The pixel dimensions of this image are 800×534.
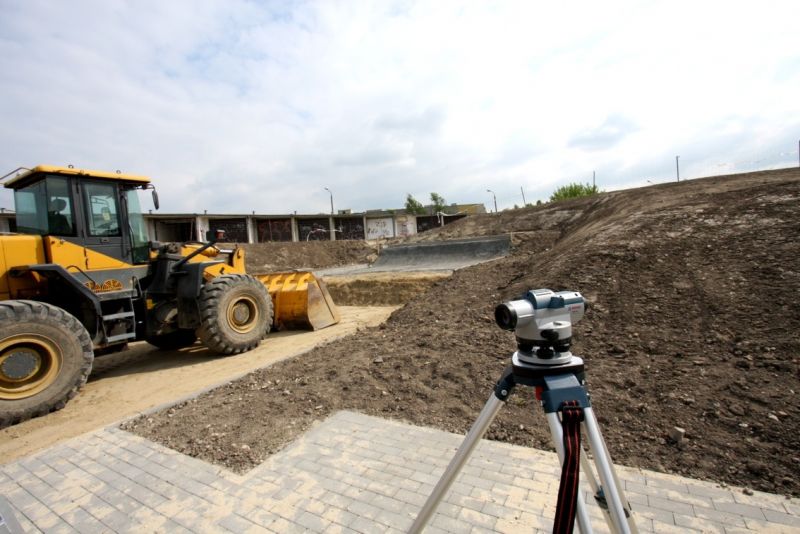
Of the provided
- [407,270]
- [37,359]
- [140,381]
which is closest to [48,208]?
[37,359]

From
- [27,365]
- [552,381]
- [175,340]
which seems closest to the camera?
[552,381]

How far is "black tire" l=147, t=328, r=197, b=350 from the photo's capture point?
308 inches

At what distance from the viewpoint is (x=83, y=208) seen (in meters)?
5.80

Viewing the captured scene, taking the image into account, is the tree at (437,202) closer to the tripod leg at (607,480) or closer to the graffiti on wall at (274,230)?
the graffiti on wall at (274,230)

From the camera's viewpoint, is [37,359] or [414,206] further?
[414,206]

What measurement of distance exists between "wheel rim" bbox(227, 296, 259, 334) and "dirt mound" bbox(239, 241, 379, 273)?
18.0 m

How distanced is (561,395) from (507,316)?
33 cm

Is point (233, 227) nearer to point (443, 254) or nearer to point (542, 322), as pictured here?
point (443, 254)

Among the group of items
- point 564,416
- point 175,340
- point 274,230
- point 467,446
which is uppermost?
point 274,230

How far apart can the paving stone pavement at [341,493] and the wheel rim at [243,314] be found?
3594 millimetres

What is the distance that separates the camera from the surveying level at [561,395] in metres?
1.30

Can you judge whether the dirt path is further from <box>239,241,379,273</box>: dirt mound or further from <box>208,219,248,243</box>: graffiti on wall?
<box>208,219,248,243</box>: graffiti on wall

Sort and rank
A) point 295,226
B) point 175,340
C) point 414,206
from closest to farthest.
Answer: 1. point 175,340
2. point 295,226
3. point 414,206

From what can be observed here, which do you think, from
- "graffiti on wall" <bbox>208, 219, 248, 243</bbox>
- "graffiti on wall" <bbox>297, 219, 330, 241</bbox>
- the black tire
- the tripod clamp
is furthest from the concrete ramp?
"graffiti on wall" <bbox>297, 219, 330, 241</bbox>
